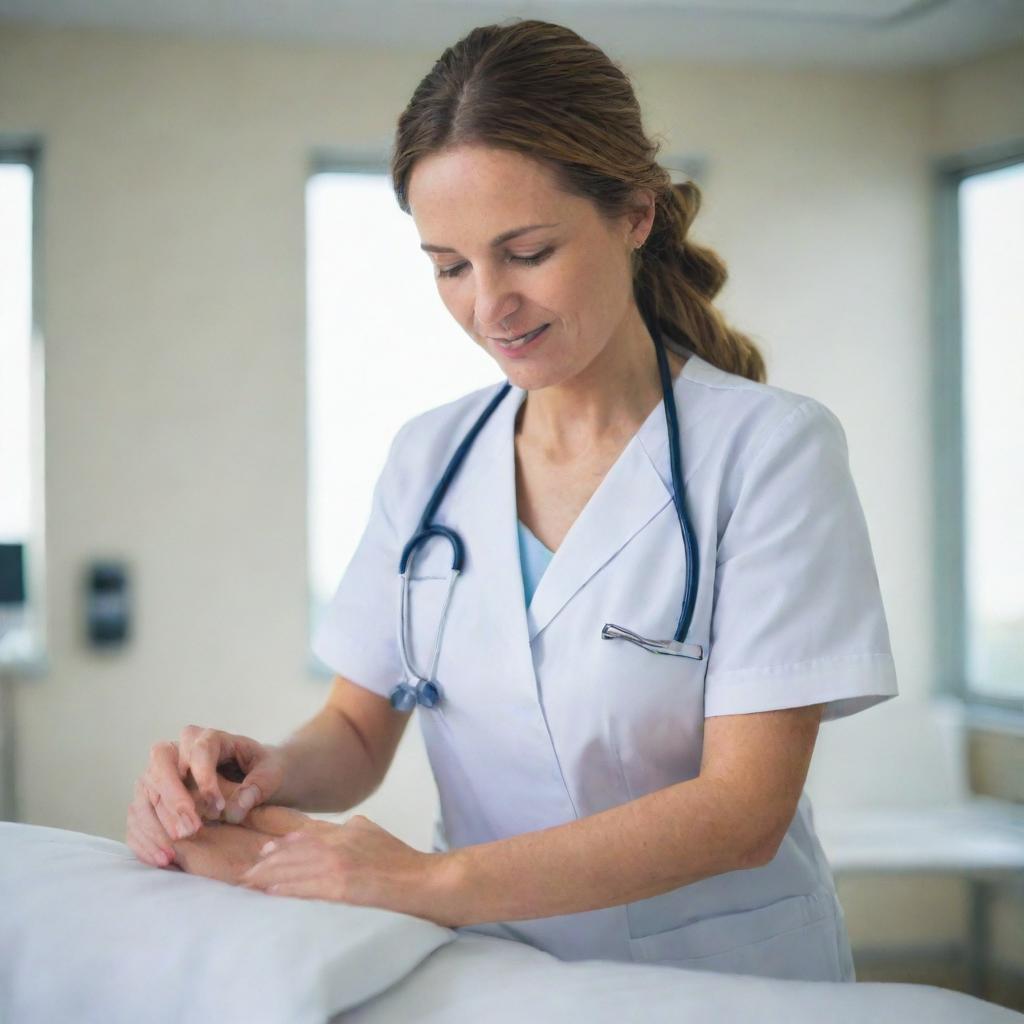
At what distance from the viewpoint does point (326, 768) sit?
1.22 m

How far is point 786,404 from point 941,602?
11.2 feet

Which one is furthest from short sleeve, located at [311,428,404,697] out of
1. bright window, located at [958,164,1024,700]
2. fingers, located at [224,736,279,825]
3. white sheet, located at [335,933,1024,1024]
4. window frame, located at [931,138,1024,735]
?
window frame, located at [931,138,1024,735]

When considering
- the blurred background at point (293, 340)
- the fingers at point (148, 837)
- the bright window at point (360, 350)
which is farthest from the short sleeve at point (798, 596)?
the bright window at point (360, 350)

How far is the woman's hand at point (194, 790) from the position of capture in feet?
3.32

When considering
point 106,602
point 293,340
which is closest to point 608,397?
point 293,340

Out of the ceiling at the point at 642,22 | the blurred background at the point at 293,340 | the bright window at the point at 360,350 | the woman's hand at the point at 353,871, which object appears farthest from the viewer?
the bright window at the point at 360,350

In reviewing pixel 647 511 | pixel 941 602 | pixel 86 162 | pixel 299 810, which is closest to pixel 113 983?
pixel 299 810

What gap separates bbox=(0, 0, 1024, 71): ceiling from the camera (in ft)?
11.7

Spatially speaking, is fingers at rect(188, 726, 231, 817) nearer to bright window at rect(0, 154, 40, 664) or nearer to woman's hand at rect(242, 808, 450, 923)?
woman's hand at rect(242, 808, 450, 923)

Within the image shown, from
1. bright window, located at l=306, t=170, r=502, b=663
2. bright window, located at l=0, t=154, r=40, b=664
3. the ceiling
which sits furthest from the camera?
bright window, located at l=306, t=170, r=502, b=663

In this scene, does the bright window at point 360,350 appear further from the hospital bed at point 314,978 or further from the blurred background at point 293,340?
the hospital bed at point 314,978

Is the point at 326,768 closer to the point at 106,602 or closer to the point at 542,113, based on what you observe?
the point at 542,113

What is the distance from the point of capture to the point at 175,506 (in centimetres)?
382

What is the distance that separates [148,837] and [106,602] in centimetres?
294
